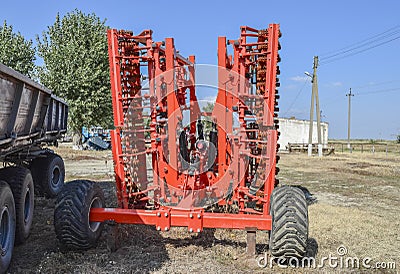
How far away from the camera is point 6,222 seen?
186 inches

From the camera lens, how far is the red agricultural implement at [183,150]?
4758 millimetres

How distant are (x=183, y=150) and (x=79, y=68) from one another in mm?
21924

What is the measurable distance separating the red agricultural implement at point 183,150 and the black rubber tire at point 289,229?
13 millimetres

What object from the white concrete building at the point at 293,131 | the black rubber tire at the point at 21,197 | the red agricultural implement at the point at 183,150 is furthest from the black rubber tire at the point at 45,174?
the white concrete building at the point at 293,131

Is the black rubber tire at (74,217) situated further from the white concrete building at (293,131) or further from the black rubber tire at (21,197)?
the white concrete building at (293,131)

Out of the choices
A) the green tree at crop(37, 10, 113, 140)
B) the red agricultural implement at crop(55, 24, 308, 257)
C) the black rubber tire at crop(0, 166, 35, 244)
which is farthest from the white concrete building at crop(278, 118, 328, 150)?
the black rubber tire at crop(0, 166, 35, 244)

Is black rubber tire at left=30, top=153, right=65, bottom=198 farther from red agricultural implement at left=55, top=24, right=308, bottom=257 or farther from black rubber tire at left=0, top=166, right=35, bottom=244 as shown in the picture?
red agricultural implement at left=55, top=24, right=308, bottom=257

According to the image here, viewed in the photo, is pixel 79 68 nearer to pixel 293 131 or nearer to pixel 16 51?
pixel 16 51

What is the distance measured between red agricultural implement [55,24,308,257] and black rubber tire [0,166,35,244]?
3.55 ft

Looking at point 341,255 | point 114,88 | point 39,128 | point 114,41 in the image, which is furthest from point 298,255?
point 39,128

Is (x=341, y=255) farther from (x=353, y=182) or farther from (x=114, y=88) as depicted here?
(x=353, y=182)

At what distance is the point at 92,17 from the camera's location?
28.4 m

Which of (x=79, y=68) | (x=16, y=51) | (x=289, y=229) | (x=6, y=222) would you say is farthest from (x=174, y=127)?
(x=16, y=51)

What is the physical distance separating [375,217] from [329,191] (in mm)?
3468
